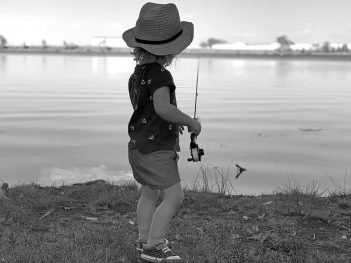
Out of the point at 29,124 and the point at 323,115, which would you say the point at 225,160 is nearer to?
the point at 29,124

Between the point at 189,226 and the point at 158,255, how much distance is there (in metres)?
1.12

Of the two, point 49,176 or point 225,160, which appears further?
point 225,160

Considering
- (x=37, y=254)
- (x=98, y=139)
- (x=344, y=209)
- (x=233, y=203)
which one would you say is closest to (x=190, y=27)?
(x=37, y=254)

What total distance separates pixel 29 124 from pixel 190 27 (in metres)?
9.83

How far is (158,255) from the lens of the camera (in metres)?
4.68

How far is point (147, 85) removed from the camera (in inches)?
173

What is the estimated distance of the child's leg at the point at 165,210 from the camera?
455 cm

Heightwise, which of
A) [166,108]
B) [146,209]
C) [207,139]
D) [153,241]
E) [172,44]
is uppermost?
[172,44]

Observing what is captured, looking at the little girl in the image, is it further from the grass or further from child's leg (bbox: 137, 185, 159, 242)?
the grass

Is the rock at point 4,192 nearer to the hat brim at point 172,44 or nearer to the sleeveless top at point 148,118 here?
the sleeveless top at point 148,118

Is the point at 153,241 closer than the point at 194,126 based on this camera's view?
No

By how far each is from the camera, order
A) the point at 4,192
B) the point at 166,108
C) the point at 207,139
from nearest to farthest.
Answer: the point at 166,108 → the point at 4,192 → the point at 207,139

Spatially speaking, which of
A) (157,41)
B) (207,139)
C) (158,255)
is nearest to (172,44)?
(157,41)

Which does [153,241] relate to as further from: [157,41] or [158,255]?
[157,41]
